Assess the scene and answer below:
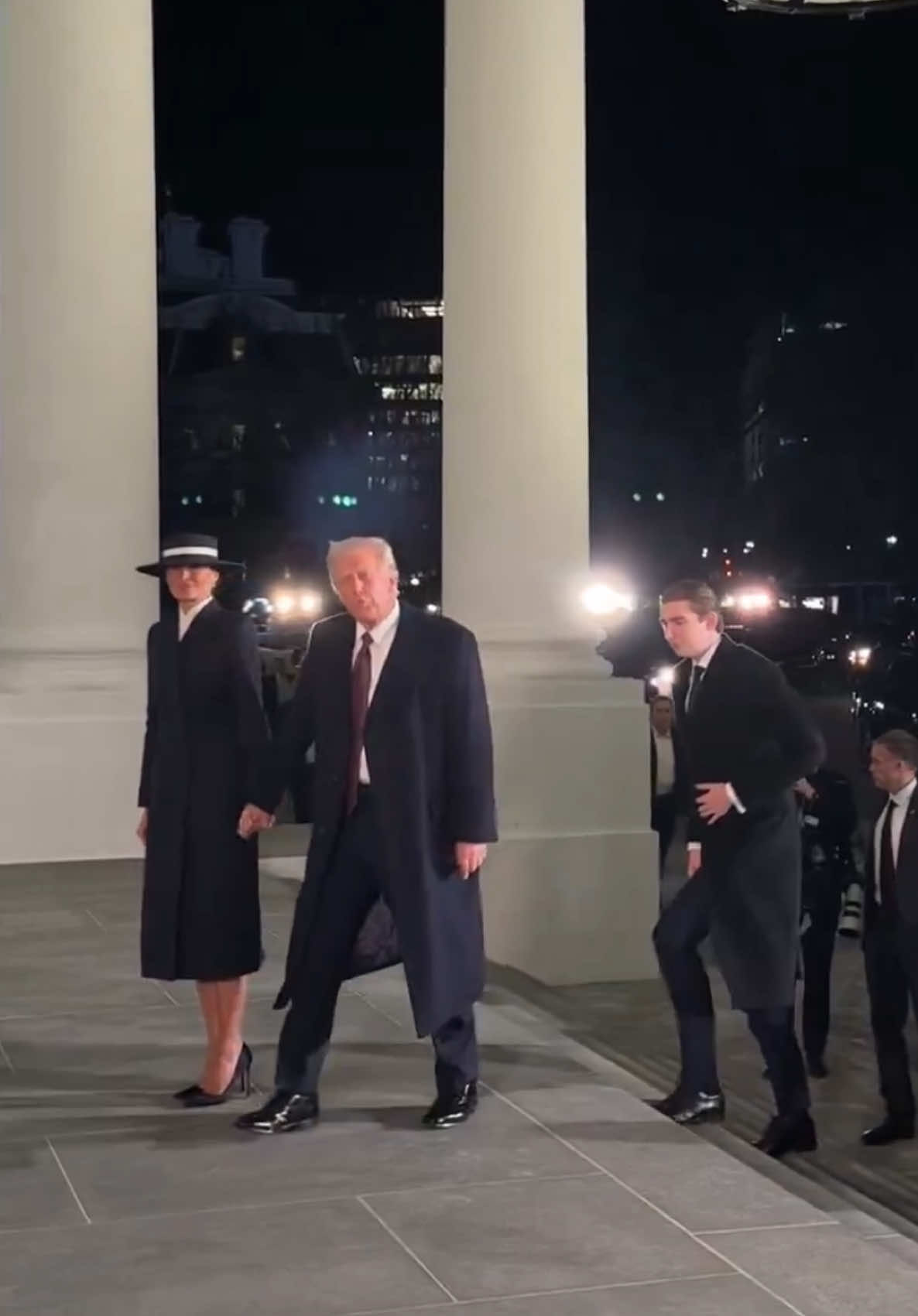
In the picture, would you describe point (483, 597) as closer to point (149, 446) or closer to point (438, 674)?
point (149, 446)

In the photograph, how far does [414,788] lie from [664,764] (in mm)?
9007

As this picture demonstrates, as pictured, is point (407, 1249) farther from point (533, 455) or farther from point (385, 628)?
point (533, 455)

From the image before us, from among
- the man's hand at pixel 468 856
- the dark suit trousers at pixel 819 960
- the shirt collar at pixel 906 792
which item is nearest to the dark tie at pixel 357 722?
the man's hand at pixel 468 856

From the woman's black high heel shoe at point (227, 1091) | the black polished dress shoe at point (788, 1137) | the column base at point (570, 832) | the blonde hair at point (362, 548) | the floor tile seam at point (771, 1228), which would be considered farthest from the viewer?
the column base at point (570, 832)

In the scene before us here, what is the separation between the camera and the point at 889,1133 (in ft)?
32.5

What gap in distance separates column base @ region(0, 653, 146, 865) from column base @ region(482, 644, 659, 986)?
2926 mm

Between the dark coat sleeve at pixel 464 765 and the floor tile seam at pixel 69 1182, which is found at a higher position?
the dark coat sleeve at pixel 464 765

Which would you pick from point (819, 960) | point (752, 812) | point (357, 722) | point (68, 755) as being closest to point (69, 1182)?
point (357, 722)

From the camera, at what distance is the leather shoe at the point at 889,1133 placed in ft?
32.4

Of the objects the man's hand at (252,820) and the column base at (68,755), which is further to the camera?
the column base at (68,755)

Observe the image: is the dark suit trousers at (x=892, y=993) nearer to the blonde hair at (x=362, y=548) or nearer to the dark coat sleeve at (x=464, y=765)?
the dark coat sleeve at (x=464, y=765)

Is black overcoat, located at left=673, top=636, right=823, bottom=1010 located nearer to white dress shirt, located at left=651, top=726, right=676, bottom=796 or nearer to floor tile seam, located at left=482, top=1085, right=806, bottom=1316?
floor tile seam, located at left=482, top=1085, right=806, bottom=1316

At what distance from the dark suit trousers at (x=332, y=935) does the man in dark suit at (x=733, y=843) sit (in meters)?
1.57

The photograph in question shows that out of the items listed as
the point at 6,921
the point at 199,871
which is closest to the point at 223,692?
the point at 199,871
